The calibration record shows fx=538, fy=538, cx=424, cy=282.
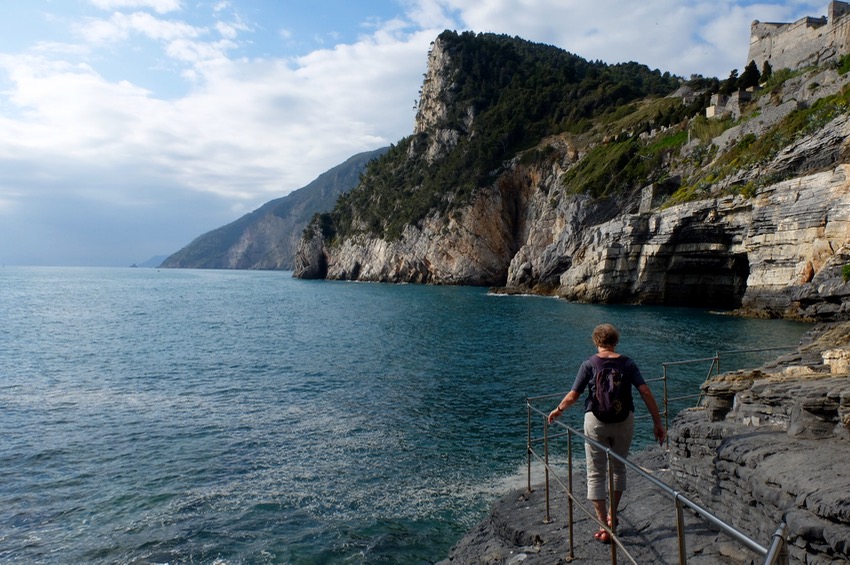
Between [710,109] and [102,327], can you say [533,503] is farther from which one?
[710,109]

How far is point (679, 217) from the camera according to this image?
141 feet

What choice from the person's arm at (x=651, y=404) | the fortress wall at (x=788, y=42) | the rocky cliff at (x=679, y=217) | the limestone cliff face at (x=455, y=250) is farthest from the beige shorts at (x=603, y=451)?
the limestone cliff face at (x=455, y=250)

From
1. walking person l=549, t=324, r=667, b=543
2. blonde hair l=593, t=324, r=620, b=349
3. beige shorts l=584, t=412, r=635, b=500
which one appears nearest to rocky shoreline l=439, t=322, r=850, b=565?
beige shorts l=584, t=412, r=635, b=500

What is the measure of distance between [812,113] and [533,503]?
43081 mm

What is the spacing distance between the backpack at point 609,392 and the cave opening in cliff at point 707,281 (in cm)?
4265

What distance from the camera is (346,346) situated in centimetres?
2897

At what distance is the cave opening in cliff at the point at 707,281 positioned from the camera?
143ft

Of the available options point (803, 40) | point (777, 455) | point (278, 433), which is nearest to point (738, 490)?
point (777, 455)

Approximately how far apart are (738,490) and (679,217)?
4152 cm

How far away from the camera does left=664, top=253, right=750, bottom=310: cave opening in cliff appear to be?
4372 centimetres

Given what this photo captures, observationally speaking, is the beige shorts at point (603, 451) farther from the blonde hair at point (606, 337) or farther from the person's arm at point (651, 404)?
the blonde hair at point (606, 337)

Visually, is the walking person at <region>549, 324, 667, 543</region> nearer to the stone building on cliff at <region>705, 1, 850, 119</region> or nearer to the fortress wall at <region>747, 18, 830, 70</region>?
the stone building on cliff at <region>705, 1, 850, 119</region>

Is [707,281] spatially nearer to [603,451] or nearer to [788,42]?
[788,42]

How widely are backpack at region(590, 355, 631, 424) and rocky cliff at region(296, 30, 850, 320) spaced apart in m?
23.3
